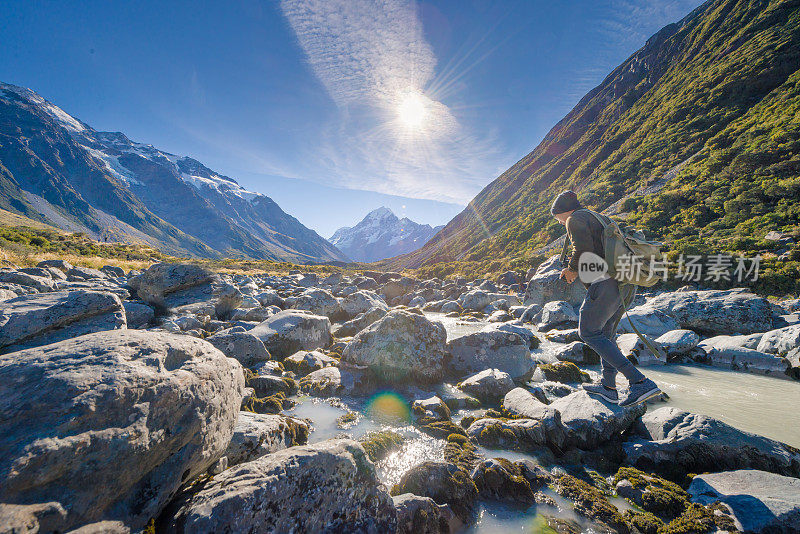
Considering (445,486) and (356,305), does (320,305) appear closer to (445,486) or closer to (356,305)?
(356,305)

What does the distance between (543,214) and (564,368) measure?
249 feet

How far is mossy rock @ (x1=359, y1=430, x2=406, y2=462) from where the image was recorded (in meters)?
5.58

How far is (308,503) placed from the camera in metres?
3.39

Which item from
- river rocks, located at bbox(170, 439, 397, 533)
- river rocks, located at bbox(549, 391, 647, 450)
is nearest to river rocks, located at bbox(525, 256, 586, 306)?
river rocks, located at bbox(549, 391, 647, 450)

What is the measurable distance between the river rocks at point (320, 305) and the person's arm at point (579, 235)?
15038mm

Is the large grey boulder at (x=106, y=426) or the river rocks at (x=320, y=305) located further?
the river rocks at (x=320, y=305)

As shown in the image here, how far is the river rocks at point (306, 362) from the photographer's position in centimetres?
982

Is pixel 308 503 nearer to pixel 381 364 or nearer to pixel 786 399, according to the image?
pixel 381 364

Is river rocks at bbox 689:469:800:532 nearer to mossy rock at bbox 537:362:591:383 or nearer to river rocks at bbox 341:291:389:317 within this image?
mossy rock at bbox 537:362:591:383

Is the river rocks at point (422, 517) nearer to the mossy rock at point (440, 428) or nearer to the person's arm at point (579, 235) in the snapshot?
the mossy rock at point (440, 428)

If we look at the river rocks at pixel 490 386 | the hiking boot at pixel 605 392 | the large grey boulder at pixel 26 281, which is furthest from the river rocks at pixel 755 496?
the large grey boulder at pixel 26 281

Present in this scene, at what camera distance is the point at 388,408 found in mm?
7707

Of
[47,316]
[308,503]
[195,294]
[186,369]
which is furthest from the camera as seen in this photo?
[195,294]

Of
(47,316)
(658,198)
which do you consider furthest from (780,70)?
(47,316)
